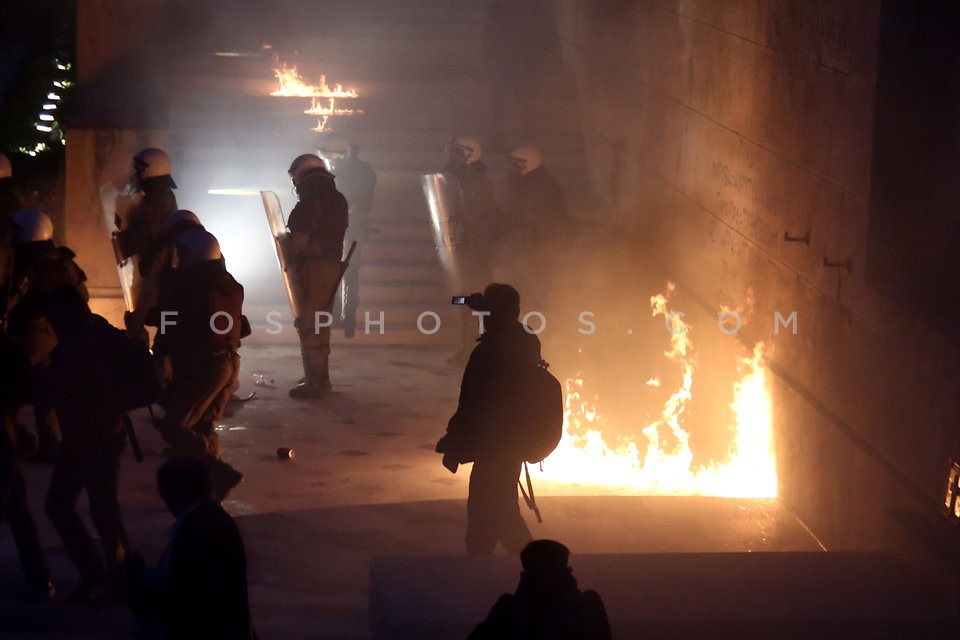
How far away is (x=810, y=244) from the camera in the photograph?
9.80 m

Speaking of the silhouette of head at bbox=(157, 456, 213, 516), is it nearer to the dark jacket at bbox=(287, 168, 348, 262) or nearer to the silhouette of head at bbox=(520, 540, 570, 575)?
the silhouette of head at bbox=(520, 540, 570, 575)

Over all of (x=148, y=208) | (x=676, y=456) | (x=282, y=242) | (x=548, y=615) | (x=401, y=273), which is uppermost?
(x=148, y=208)

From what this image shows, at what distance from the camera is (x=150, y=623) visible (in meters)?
5.48

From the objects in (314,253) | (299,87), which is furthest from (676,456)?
(299,87)

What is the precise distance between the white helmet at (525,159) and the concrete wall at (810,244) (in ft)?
4.34

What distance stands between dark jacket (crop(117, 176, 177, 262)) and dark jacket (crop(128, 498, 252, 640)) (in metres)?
6.44

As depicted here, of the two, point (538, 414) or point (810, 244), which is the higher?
point (810, 244)

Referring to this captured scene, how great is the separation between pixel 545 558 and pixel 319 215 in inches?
324

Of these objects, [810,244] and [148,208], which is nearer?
[810,244]

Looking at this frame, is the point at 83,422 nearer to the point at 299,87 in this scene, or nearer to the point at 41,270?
the point at 41,270

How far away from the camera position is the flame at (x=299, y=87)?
65.7 ft

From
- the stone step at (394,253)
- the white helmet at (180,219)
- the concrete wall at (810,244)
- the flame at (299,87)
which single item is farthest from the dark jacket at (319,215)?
the flame at (299,87)

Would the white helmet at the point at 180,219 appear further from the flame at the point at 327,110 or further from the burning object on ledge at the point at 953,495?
the flame at the point at 327,110

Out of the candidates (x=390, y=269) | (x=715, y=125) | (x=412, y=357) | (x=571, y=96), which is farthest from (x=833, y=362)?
(x=571, y=96)
